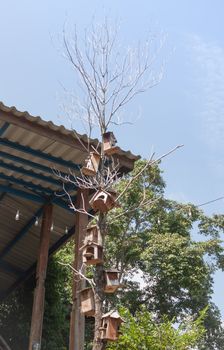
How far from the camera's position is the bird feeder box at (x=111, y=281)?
372cm

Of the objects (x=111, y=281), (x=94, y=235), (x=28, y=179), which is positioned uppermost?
(x=28, y=179)

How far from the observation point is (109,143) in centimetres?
447

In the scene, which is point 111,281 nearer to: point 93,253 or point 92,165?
point 93,253

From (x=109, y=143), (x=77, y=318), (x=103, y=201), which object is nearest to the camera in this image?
(x=103, y=201)

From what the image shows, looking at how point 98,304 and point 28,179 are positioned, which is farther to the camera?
point 28,179

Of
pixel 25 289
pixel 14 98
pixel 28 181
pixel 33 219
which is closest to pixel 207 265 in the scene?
pixel 25 289

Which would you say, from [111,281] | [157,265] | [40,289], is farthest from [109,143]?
[157,265]

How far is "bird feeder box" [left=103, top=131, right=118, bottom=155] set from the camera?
4.46m

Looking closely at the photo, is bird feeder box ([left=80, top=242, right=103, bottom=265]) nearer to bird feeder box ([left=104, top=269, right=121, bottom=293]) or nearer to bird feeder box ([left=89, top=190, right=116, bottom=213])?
bird feeder box ([left=104, top=269, right=121, bottom=293])

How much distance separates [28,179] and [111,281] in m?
4.63

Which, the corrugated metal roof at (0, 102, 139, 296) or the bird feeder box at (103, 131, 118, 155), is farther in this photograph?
the corrugated metal roof at (0, 102, 139, 296)

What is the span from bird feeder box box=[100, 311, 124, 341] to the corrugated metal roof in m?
3.40

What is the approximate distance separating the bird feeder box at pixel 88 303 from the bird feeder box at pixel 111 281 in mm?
131

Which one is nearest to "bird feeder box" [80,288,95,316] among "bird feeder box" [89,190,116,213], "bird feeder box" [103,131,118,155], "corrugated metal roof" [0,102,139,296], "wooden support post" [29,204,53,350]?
"bird feeder box" [89,190,116,213]
